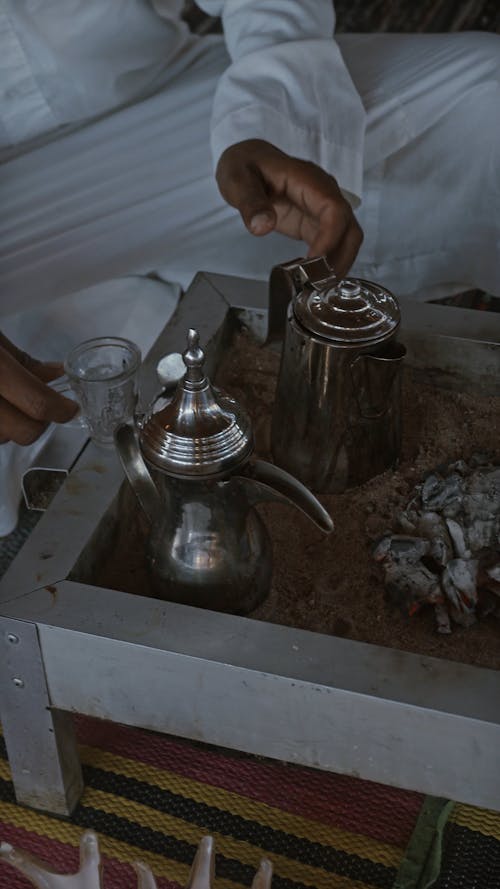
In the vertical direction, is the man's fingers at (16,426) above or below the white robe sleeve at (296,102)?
below

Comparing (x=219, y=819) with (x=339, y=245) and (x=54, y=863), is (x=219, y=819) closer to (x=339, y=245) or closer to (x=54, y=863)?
(x=54, y=863)

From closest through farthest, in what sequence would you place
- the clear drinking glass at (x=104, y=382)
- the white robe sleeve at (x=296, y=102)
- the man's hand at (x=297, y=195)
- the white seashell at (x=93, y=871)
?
the white seashell at (x=93, y=871)
the clear drinking glass at (x=104, y=382)
the man's hand at (x=297, y=195)
the white robe sleeve at (x=296, y=102)

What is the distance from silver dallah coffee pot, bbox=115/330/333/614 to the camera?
0.68 metres

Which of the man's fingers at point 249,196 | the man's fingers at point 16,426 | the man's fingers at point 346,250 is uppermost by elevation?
the man's fingers at point 249,196

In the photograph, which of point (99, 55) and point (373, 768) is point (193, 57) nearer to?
point (99, 55)

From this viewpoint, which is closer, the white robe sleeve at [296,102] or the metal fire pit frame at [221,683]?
the metal fire pit frame at [221,683]

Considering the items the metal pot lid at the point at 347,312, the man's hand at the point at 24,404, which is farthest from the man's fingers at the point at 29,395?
the metal pot lid at the point at 347,312

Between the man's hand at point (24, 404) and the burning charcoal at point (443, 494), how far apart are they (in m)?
0.38

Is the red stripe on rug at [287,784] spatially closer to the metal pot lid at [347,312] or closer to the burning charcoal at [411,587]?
the burning charcoal at [411,587]

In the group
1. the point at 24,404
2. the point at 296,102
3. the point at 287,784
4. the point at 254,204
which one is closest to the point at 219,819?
the point at 287,784

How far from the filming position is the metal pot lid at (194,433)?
677 mm

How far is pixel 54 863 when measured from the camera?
2.70ft

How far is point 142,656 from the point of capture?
69 centimetres

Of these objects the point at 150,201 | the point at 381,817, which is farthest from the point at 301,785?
the point at 150,201
